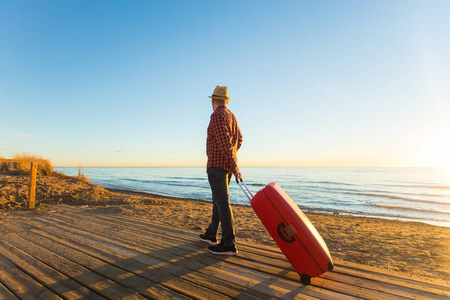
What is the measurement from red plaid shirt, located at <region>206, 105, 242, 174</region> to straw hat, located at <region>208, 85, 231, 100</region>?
141 millimetres

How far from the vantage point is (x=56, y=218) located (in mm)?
4852

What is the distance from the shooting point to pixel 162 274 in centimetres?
235

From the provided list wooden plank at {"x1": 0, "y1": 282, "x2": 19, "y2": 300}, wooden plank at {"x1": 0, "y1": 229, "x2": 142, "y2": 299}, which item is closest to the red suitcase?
wooden plank at {"x1": 0, "y1": 229, "x2": 142, "y2": 299}

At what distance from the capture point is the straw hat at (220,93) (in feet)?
10.2

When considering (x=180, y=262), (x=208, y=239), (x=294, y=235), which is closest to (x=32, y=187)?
(x=208, y=239)

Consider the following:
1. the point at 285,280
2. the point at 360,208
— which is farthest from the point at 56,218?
the point at 360,208

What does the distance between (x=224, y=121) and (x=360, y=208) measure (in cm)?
1284

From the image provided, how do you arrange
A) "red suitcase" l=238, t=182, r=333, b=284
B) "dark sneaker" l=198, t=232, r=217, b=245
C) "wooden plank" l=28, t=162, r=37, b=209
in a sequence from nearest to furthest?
"red suitcase" l=238, t=182, r=333, b=284 < "dark sneaker" l=198, t=232, r=217, b=245 < "wooden plank" l=28, t=162, r=37, b=209

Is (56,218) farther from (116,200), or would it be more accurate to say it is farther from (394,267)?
(394,267)

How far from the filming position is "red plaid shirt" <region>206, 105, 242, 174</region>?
2836mm

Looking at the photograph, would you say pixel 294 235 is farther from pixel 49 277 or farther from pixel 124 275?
pixel 49 277

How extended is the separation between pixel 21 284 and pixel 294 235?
2.53 m

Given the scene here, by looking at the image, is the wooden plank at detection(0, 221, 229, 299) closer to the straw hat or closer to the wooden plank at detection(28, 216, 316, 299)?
the wooden plank at detection(28, 216, 316, 299)

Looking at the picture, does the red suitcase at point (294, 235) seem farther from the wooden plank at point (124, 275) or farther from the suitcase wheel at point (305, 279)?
the wooden plank at point (124, 275)
